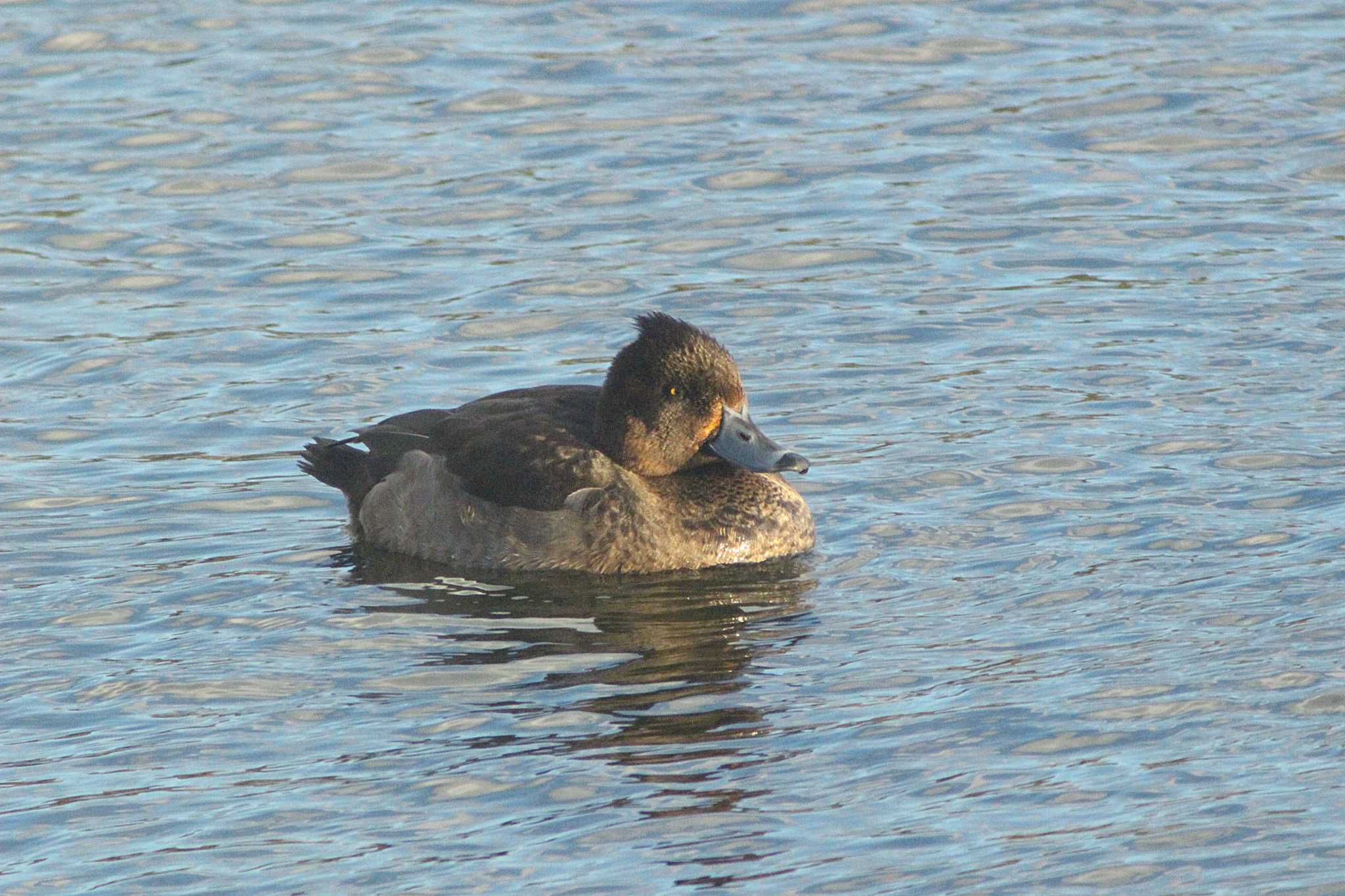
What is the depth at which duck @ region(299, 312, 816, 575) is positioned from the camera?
10.8 metres

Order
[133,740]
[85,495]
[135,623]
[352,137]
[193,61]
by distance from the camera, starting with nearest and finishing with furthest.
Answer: [133,740]
[135,623]
[85,495]
[352,137]
[193,61]

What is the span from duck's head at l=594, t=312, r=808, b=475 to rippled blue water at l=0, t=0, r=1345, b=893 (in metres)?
0.59

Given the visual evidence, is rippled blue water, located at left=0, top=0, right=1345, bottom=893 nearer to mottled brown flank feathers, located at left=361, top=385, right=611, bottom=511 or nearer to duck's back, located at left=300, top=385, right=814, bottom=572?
duck's back, located at left=300, top=385, right=814, bottom=572

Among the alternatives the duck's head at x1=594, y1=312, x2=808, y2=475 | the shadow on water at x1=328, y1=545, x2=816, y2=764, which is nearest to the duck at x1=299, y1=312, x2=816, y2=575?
the duck's head at x1=594, y1=312, x2=808, y2=475

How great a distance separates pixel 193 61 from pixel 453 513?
1006 cm

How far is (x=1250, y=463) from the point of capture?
1133 cm

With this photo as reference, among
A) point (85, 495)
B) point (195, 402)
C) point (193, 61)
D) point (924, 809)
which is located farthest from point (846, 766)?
point (193, 61)

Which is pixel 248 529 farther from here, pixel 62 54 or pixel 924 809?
pixel 62 54

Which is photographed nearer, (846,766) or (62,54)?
(846,766)

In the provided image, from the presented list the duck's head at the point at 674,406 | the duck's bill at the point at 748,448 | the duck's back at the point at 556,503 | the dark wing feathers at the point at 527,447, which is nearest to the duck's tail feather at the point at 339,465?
the duck's back at the point at 556,503

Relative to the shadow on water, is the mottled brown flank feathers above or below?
above

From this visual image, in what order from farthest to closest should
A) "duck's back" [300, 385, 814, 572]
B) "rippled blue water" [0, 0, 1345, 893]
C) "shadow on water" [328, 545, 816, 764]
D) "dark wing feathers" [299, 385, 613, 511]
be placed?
"dark wing feathers" [299, 385, 613, 511], "duck's back" [300, 385, 814, 572], "shadow on water" [328, 545, 816, 764], "rippled blue water" [0, 0, 1345, 893]

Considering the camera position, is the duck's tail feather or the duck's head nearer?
the duck's head

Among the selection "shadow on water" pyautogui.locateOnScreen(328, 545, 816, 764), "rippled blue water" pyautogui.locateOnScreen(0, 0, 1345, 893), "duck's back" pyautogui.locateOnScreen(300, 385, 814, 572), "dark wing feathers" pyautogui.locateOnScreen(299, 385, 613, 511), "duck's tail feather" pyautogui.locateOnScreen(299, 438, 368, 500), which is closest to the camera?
"rippled blue water" pyautogui.locateOnScreen(0, 0, 1345, 893)
